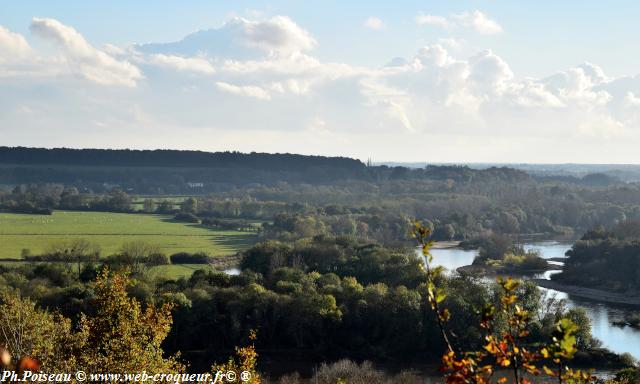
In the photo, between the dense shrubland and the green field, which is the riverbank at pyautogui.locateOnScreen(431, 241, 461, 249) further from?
the green field

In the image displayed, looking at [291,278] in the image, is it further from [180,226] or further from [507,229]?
[507,229]

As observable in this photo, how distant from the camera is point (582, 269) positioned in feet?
222

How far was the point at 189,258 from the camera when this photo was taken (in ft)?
226

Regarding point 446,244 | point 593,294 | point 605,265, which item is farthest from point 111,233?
point 605,265

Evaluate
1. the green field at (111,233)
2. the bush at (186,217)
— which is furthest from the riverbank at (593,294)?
the bush at (186,217)

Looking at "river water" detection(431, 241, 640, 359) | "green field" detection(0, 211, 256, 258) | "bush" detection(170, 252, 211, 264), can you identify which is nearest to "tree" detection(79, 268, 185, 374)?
"river water" detection(431, 241, 640, 359)

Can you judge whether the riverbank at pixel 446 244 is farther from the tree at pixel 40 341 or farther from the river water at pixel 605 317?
the tree at pixel 40 341

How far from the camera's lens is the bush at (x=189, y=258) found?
222ft

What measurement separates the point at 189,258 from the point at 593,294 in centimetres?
3685

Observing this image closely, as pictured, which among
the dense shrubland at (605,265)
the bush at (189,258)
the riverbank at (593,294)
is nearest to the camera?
the riverbank at (593,294)

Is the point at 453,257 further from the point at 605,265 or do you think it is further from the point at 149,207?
the point at 149,207

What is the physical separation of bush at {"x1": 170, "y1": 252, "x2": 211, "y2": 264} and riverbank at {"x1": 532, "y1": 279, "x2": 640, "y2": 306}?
31514 mm

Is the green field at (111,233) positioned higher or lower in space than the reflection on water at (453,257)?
higher

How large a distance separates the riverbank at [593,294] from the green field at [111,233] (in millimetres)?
32382
